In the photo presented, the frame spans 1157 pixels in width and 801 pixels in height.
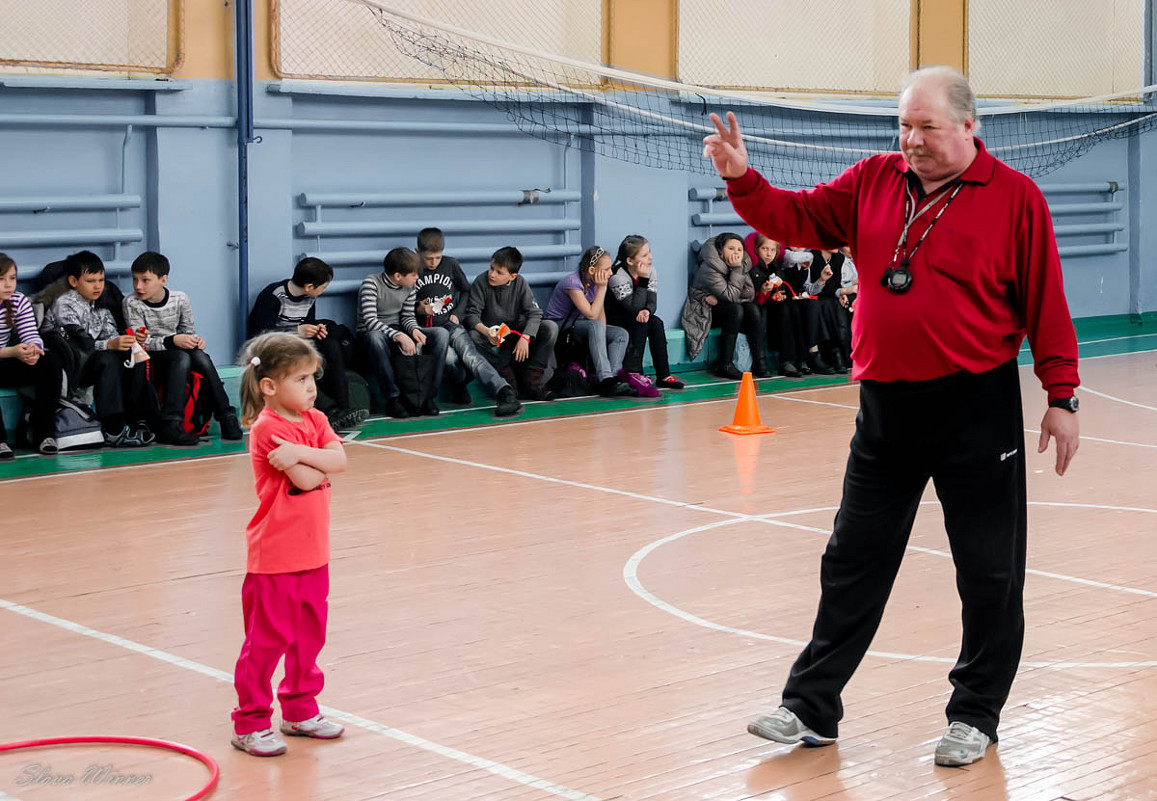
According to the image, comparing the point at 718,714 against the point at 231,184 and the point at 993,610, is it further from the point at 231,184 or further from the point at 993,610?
the point at 231,184

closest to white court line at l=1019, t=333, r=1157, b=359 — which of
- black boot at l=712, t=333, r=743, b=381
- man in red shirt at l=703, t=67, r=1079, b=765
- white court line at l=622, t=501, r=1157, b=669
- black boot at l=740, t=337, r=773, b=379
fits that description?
black boot at l=740, t=337, r=773, b=379

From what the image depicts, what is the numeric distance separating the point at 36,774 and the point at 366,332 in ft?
22.5

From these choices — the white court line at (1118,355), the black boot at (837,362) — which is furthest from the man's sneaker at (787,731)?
the white court line at (1118,355)

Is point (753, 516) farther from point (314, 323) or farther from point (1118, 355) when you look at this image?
point (1118, 355)

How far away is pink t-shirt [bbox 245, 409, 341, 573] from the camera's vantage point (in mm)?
4109

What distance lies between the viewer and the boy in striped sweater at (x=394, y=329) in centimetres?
1055

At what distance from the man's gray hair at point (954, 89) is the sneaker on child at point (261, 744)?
2375 millimetres

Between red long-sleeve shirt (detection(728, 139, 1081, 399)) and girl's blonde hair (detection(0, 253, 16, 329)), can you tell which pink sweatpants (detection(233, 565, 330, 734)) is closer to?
red long-sleeve shirt (detection(728, 139, 1081, 399))

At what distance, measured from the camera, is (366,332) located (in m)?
10.7

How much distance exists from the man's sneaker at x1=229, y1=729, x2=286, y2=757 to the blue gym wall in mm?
6301

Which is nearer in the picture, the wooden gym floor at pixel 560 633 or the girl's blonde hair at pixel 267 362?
the wooden gym floor at pixel 560 633

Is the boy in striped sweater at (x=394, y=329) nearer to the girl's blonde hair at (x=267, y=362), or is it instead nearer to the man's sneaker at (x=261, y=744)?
the girl's blonde hair at (x=267, y=362)

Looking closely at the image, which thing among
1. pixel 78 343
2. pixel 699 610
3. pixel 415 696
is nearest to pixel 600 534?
pixel 699 610

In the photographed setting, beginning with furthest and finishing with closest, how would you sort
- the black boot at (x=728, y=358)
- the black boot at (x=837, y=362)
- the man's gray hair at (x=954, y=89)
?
the black boot at (x=837, y=362), the black boot at (x=728, y=358), the man's gray hair at (x=954, y=89)
